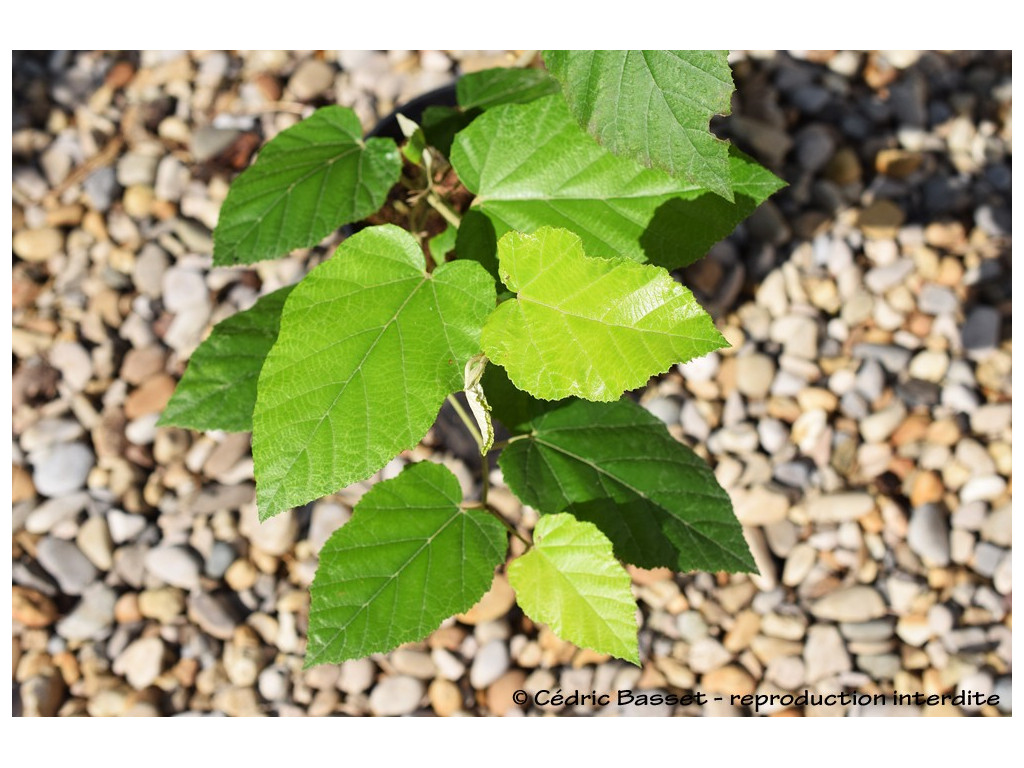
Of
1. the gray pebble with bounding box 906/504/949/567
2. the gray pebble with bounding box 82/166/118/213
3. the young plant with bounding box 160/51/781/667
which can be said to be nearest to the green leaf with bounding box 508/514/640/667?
the young plant with bounding box 160/51/781/667

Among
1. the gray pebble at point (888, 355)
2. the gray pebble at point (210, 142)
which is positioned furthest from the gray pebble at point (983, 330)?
the gray pebble at point (210, 142)

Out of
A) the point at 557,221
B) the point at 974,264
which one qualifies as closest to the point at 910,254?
the point at 974,264

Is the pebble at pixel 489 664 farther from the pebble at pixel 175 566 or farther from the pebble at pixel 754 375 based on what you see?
the pebble at pixel 754 375

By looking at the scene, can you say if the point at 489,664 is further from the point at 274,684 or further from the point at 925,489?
the point at 925,489

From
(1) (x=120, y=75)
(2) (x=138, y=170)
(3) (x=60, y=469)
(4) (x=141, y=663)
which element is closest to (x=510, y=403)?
(4) (x=141, y=663)

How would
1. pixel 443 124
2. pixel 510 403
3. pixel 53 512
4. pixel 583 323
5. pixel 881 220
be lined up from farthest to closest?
pixel 881 220, pixel 53 512, pixel 443 124, pixel 510 403, pixel 583 323
